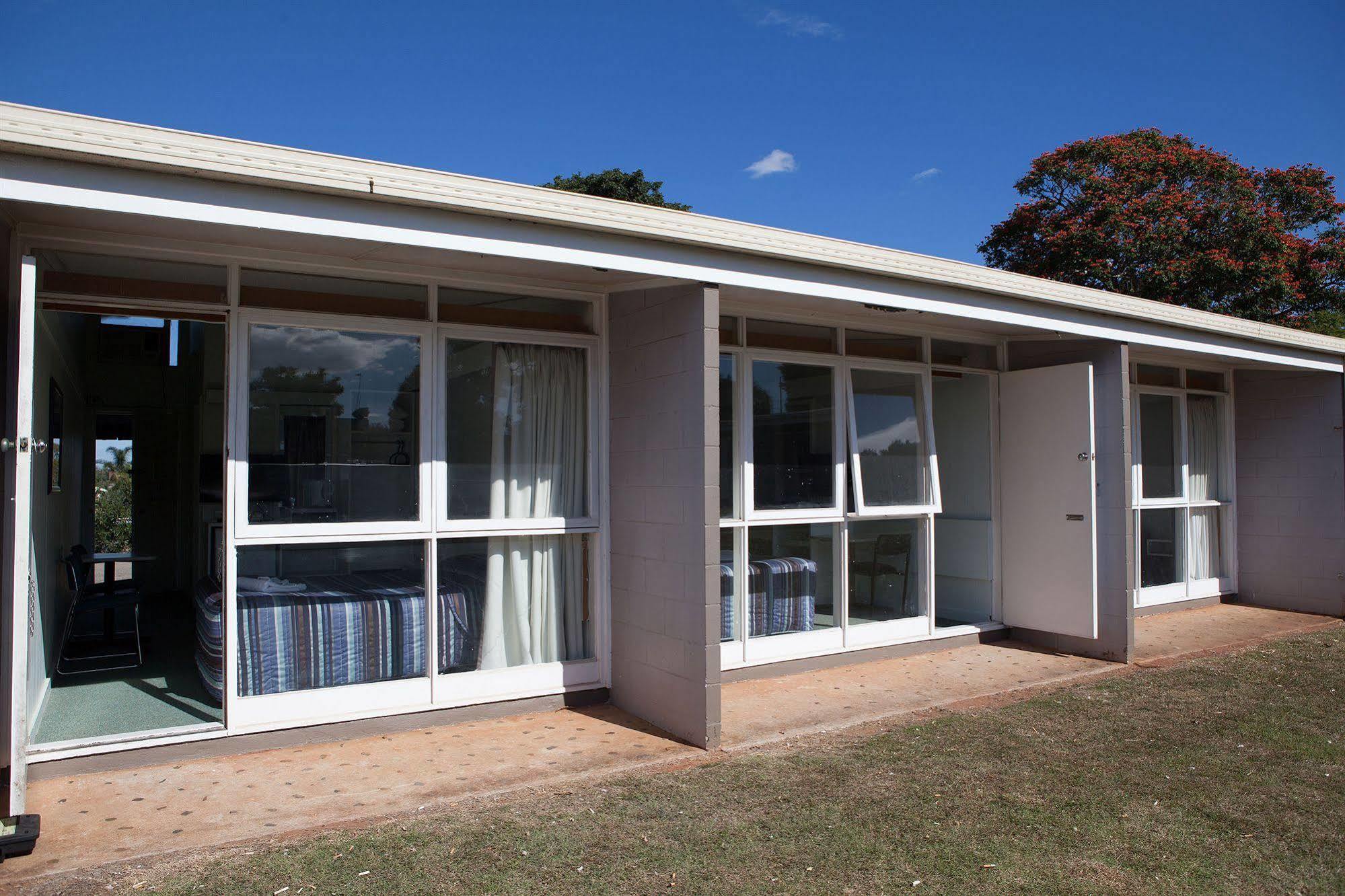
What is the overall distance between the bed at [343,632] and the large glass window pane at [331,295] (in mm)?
1442

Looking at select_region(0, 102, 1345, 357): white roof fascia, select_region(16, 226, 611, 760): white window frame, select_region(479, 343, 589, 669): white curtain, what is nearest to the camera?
select_region(0, 102, 1345, 357): white roof fascia

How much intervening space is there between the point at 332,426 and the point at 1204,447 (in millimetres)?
8777

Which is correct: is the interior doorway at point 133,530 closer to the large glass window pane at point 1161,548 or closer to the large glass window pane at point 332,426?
the large glass window pane at point 332,426

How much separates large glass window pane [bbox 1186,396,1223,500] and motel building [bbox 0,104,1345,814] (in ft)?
4.19

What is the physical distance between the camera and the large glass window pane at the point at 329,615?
481cm

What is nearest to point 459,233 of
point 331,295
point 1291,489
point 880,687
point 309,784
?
point 331,295

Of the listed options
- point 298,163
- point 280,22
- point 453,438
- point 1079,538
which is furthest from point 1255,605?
point 280,22

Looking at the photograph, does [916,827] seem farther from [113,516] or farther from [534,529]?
[113,516]

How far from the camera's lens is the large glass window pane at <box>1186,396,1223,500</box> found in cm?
953

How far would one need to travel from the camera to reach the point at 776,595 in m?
6.53

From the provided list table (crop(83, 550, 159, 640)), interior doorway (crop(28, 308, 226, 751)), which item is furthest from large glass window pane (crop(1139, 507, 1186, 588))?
table (crop(83, 550, 159, 640))

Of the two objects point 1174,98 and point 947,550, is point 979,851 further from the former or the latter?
point 1174,98

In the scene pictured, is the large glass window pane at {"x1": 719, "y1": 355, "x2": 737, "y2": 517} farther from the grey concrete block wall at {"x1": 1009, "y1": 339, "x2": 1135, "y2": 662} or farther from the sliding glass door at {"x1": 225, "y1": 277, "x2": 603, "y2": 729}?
the grey concrete block wall at {"x1": 1009, "y1": 339, "x2": 1135, "y2": 662}

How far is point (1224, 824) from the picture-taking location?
12.5 ft
